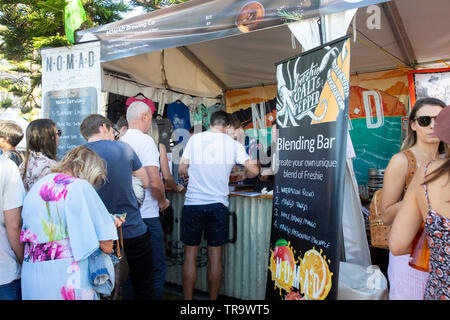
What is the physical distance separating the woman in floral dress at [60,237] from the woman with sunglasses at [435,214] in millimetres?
1525

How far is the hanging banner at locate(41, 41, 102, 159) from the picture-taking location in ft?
13.1

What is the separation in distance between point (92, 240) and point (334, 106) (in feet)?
5.58

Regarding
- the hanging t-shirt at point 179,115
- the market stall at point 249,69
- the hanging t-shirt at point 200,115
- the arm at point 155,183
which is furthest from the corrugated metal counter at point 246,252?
the hanging t-shirt at point 200,115

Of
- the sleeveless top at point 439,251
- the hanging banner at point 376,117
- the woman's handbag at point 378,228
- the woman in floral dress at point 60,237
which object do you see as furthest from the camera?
the hanging banner at point 376,117

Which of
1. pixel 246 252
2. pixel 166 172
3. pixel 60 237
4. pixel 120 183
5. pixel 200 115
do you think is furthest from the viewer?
pixel 200 115

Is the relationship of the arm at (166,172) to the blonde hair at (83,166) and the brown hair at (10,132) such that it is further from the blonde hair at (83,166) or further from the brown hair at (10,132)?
the blonde hair at (83,166)

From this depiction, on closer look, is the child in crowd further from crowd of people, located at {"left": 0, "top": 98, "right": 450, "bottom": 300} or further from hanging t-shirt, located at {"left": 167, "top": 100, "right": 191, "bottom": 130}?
hanging t-shirt, located at {"left": 167, "top": 100, "right": 191, "bottom": 130}

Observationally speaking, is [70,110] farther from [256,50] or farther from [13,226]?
[256,50]

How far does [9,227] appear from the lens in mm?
1970

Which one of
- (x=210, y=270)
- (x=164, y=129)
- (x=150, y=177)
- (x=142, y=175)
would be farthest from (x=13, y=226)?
(x=164, y=129)

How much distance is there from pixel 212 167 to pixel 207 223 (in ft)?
1.91

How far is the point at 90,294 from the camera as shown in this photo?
5.73 ft

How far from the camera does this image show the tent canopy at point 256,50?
146 inches

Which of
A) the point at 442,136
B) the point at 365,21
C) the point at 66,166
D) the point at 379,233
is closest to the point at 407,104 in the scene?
the point at 365,21
